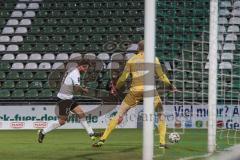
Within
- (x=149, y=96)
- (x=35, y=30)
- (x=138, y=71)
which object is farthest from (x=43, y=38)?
(x=149, y=96)

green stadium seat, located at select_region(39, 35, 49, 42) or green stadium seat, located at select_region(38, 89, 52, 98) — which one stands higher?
green stadium seat, located at select_region(39, 35, 49, 42)

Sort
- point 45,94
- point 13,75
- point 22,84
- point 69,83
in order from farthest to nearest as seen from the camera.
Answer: point 13,75, point 22,84, point 45,94, point 69,83

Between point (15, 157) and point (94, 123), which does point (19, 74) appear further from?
point (15, 157)

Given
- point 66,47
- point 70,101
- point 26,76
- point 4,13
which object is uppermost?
point 4,13

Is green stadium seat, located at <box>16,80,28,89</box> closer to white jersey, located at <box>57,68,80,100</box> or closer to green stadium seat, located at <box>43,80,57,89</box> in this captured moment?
green stadium seat, located at <box>43,80,57,89</box>

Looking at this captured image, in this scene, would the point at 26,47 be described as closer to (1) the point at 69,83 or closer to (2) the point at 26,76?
(2) the point at 26,76

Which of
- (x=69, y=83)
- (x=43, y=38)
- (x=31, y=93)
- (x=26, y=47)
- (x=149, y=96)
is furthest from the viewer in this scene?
(x=43, y=38)

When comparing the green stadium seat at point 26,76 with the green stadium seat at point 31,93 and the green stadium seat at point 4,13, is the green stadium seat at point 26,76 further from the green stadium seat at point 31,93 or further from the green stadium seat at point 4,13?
the green stadium seat at point 4,13

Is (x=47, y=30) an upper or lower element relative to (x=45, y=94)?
upper

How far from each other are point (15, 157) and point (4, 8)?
22706mm

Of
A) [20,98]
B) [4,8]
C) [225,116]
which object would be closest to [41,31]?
[4,8]

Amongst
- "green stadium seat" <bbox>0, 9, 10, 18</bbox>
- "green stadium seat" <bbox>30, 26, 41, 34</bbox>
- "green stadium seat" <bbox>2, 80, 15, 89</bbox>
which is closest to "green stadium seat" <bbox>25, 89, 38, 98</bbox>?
"green stadium seat" <bbox>2, 80, 15, 89</bbox>

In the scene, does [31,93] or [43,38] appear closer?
[31,93]

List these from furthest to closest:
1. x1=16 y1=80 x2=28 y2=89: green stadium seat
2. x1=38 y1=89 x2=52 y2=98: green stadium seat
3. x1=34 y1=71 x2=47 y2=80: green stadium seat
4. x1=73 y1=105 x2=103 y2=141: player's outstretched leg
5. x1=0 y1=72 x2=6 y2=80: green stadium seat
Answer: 1. x1=0 y1=72 x2=6 y2=80: green stadium seat
2. x1=34 y1=71 x2=47 y2=80: green stadium seat
3. x1=16 y1=80 x2=28 y2=89: green stadium seat
4. x1=38 y1=89 x2=52 y2=98: green stadium seat
5. x1=73 y1=105 x2=103 y2=141: player's outstretched leg
